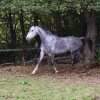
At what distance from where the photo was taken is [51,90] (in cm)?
988

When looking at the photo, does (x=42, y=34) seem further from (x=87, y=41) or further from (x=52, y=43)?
(x=87, y=41)

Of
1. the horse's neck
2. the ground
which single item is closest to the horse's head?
the horse's neck

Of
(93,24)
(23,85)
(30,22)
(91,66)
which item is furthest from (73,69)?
(30,22)

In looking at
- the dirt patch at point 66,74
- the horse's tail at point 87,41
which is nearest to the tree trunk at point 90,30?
the horse's tail at point 87,41

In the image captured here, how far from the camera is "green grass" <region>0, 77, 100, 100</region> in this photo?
8.99 m

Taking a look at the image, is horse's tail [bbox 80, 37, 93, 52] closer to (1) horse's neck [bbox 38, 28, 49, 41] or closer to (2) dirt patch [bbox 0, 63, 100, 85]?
(2) dirt patch [bbox 0, 63, 100, 85]

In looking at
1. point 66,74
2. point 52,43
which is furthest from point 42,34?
point 66,74

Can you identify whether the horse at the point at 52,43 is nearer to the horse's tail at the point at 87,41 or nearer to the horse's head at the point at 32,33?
the horse's head at the point at 32,33

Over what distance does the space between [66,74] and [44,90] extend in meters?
3.05

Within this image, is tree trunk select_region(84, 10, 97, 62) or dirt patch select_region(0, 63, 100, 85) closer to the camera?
dirt patch select_region(0, 63, 100, 85)

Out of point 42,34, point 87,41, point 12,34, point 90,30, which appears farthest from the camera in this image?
point 12,34

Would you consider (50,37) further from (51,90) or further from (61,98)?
(61,98)

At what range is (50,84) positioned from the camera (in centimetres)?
1084

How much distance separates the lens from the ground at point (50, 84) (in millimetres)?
9109
